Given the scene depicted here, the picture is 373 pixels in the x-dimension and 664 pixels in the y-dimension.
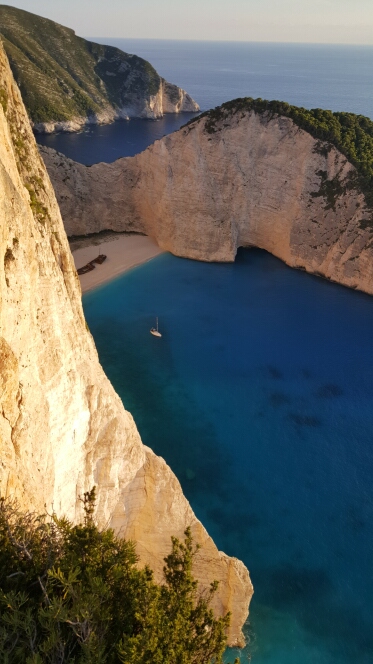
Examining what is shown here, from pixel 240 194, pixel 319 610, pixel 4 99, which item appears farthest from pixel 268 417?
pixel 240 194

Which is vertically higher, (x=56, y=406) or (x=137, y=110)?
(x=137, y=110)

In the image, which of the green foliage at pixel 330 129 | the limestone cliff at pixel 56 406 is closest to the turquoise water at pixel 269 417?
the limestone cliff at pixel 56 406

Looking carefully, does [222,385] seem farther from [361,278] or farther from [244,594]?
[361,278]

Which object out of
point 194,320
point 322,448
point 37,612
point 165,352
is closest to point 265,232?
point 194,320

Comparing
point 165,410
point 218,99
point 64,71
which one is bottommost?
point 165,410

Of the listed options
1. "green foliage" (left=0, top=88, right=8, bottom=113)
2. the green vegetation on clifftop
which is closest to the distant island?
the green vegetation on clifftop

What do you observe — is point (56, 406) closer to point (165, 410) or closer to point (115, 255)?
point (165, 410)
